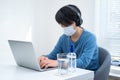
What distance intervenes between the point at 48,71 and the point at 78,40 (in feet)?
1.78

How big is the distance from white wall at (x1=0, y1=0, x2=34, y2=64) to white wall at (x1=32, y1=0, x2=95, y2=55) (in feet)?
0.43

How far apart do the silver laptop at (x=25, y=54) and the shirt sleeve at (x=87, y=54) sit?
0.35 metres

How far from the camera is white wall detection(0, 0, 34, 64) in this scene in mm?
2178

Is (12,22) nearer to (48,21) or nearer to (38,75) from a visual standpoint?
(48,21)

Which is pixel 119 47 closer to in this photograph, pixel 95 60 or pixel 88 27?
pixel 88 27

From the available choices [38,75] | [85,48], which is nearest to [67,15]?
[85,48]

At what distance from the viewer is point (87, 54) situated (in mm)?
1596

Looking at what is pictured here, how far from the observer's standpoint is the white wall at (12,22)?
218 centimetres

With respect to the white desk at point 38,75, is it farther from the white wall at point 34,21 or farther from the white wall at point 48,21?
the white wall at point 48,21

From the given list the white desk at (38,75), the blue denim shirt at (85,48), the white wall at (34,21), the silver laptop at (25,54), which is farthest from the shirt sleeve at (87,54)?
the white wall at (34,21)

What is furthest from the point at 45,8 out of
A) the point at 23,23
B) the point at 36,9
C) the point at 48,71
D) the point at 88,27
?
the point at 48,71

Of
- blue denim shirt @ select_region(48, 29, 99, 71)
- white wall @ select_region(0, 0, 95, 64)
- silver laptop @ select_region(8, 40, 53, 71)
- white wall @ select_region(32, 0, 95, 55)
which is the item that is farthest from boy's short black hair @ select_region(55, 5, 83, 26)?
white wall @ select_region(32, 0, 95, 55)

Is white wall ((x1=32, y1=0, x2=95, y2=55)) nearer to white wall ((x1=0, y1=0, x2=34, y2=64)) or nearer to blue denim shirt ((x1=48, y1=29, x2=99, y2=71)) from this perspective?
white wall ((x1=0, y1=0, x2=34, y2=64))

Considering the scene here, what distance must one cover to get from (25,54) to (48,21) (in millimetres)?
1399
